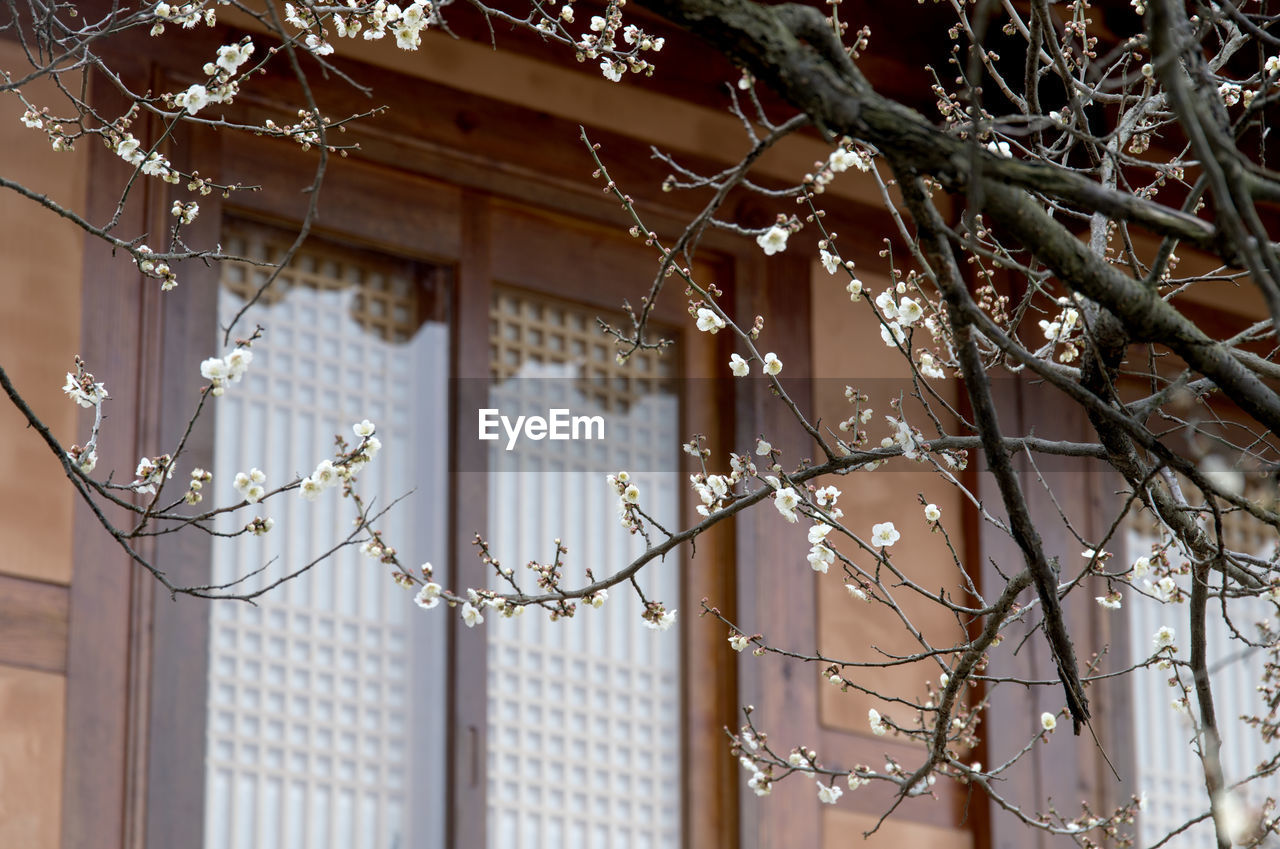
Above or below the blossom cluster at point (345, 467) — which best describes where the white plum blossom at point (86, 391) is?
above

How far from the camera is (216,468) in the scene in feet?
13.0

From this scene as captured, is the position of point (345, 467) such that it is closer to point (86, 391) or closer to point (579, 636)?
point (86, 391)

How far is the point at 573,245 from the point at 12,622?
170cm

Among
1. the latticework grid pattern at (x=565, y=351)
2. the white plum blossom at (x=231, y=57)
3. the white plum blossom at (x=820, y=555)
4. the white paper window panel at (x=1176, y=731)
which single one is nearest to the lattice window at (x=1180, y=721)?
the white paper window panel at (x=1176, y=731)

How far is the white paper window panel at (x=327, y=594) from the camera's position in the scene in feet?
12.7

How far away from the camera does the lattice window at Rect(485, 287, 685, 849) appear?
167 inches

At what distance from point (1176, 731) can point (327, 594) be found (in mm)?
2542

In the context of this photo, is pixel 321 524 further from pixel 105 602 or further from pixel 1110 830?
pixel 1110 830

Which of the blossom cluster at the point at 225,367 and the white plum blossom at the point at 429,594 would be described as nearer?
the blossom cluster at the point at 225,367

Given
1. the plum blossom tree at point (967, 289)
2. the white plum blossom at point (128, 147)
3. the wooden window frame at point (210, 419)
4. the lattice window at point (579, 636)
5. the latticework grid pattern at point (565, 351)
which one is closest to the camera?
the plum blossom tree at point (967, 289)

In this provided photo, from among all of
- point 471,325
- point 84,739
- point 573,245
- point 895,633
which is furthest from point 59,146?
point 895,633

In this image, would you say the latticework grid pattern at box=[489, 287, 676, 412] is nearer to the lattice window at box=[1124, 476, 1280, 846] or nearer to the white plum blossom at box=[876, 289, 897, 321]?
the lattice window at box=[1124, 476, 1280, 846]

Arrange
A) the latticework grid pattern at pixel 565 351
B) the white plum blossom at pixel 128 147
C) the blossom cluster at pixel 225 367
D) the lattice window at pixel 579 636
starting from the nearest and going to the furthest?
the blossom cluster at pixel 225 367, the white plum blossom at pixel 128 147, the lattice window at pixel 579 636, the latticework grid pattern at pixel 565 351

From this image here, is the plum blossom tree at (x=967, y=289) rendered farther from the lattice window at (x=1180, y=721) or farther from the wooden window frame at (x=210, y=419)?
the lattice window at (x=1180, y=721)
